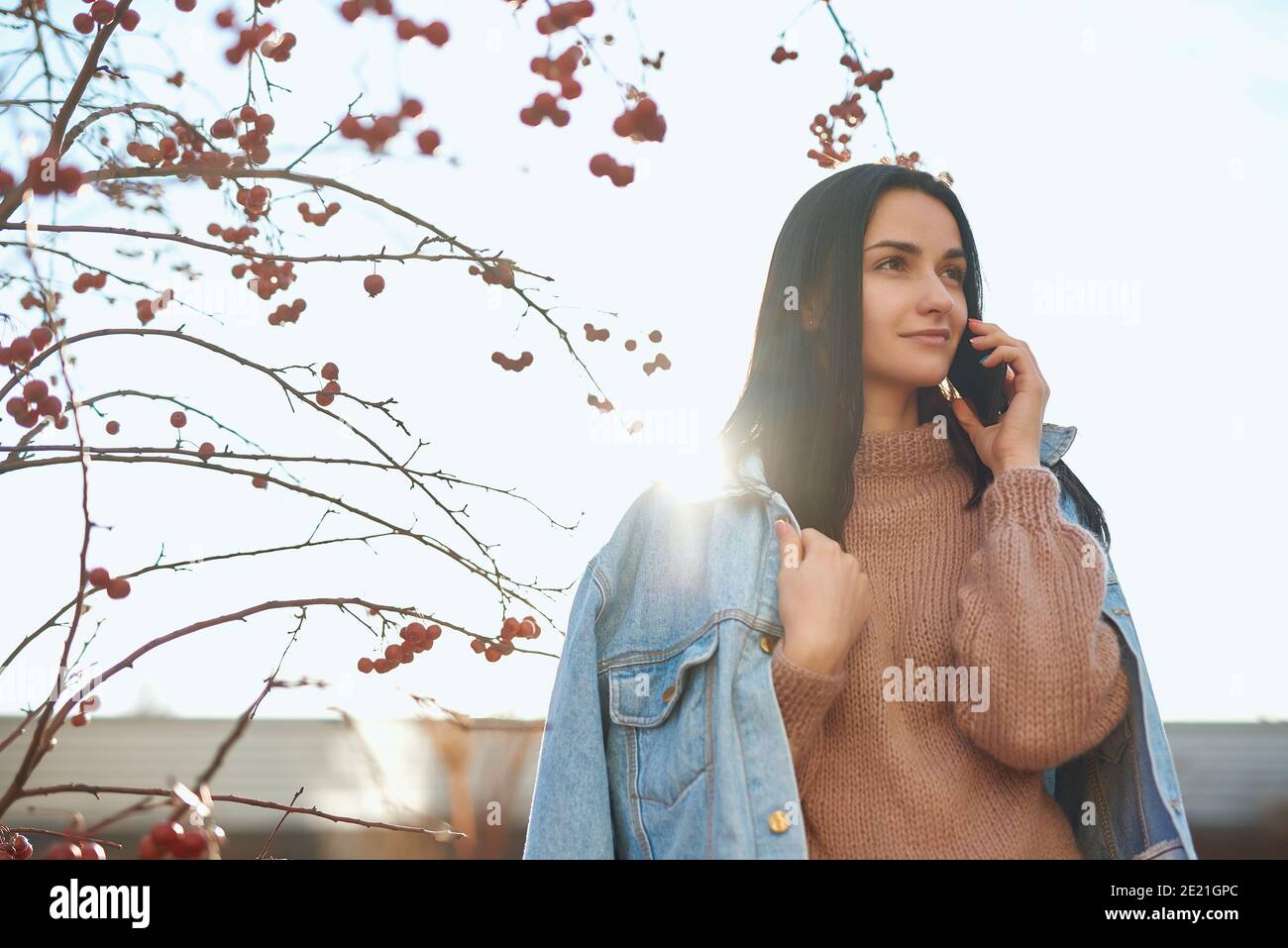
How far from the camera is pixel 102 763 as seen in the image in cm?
1056

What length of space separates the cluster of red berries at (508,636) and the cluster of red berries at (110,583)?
19.1 inches

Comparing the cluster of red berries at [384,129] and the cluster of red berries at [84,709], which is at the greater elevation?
the cluster of red berries at [384,129]

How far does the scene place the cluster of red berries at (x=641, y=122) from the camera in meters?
1.46

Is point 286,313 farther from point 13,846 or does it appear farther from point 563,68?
point 13,846

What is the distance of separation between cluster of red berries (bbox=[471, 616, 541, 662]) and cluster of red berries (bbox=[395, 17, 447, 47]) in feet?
2.67

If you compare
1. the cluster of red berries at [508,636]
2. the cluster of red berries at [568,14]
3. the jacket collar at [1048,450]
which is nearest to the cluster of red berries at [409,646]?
the cluster of red berries at [508,636]

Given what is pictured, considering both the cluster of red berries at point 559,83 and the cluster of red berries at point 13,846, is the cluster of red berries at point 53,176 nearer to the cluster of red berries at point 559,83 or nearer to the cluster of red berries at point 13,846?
the cluster of red berries at point 559,83

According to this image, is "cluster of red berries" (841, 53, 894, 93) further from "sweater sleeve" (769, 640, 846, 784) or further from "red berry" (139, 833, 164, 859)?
Result: "red berry" (139, 833, 164, 859)

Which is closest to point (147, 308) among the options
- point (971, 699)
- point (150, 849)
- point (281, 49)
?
point (281, 49)

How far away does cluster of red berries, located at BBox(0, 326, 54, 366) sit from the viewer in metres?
1.53

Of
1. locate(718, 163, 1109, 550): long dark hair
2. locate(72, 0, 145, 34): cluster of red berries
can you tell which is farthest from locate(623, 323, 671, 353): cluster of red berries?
locate(72, 0, 145, 34): cluster of red berries

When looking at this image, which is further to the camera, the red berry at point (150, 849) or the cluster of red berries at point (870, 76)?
the cluster of red berries at point (870, 76)

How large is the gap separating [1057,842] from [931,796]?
181 mm
